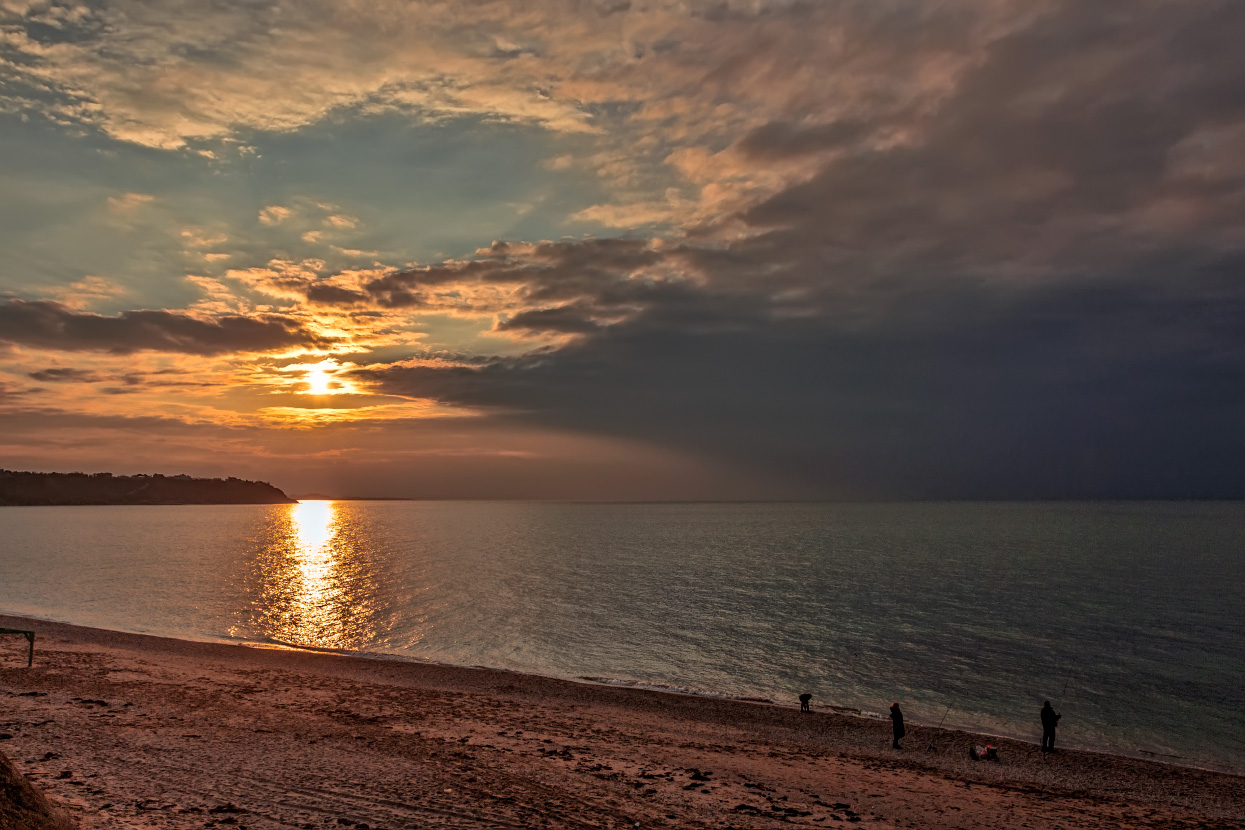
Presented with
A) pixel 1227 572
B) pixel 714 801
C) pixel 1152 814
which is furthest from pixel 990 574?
pixel 714 801

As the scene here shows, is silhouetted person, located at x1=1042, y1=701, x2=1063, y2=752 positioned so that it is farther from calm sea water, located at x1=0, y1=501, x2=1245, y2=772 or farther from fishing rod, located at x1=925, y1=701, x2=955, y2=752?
fishing rod, located at x1=925, y1=701, x2=955, y2=752

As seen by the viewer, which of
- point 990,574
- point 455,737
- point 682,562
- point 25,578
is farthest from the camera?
point 682,562

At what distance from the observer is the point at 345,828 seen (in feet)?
47.8

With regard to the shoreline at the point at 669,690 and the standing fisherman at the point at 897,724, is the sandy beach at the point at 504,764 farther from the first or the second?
the shoreline at the point at 669,690

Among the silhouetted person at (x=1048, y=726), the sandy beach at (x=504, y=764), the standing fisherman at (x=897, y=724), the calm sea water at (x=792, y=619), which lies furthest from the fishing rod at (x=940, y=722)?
the silhouetted person at (x=1048, y=726)

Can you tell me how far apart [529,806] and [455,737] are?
7.33 meters

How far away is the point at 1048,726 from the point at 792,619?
27.3 metres

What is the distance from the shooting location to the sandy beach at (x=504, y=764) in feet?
52.6

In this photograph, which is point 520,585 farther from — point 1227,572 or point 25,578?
point 1227,572

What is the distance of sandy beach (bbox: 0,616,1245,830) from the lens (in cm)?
1603

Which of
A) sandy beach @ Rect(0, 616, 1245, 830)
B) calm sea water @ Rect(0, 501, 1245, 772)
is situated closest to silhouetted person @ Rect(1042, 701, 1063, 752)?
sandy beach @ Rect(0, 616, 1245, 830)

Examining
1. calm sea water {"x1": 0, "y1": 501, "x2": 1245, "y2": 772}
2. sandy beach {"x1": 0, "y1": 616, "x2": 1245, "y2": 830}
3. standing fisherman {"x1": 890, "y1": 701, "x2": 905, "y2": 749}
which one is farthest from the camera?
calm sea water {"x1": 0, "y1": 501, "x2": 1245, "y2": 772}

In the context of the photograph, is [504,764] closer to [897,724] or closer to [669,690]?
[897,724]

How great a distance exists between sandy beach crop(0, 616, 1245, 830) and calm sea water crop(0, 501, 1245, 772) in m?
5.50
